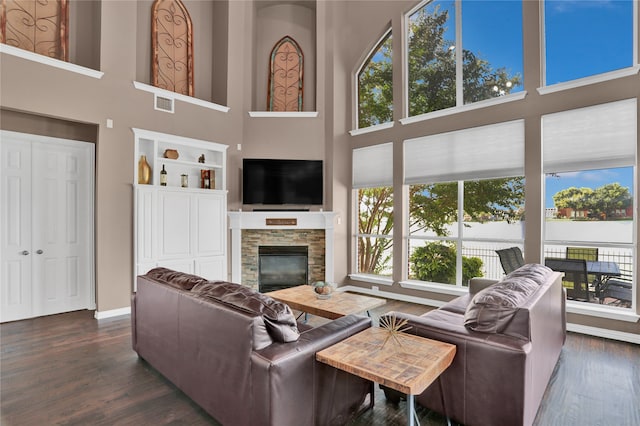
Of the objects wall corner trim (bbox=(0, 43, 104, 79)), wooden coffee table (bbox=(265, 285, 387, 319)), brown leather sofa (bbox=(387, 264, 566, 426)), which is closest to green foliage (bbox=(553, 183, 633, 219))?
brown leather sofa (bbox=(387, 264, 566, 426))

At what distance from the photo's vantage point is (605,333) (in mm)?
3809

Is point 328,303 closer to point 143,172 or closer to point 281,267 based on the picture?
point 281,267

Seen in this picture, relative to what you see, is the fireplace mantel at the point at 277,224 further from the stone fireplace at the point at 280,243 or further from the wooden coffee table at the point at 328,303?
the wooden coffee table at the point at 328,303

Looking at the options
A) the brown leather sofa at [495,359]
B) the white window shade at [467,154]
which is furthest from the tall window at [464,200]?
the brown leather sofa at [495,359]

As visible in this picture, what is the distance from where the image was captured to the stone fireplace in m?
5.88

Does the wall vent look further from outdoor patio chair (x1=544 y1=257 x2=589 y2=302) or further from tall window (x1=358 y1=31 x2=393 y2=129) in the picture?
outdoor patio chair (x1=544 y1=257 x2=589 y2=302)

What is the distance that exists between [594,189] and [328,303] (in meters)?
3.44

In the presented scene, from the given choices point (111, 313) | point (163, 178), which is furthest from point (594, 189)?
point (111, 313)

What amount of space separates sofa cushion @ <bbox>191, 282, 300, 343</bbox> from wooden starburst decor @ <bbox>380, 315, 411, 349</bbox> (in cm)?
56

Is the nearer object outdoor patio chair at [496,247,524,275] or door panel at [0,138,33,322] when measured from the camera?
door panel at [0,138,33,322]

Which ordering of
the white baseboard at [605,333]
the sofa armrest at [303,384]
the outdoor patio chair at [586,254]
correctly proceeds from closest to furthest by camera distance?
the sofa armrest at [303,384], the white baseboard at [605,333], the outdoor patio chair at [586,254]

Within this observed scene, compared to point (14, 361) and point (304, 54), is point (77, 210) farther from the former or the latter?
point (304, 54)

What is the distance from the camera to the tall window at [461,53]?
4.71 m

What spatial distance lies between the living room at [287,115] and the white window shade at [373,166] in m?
0.05
